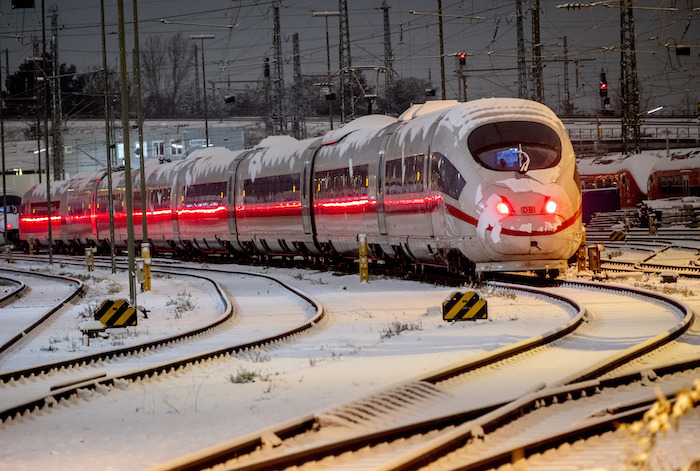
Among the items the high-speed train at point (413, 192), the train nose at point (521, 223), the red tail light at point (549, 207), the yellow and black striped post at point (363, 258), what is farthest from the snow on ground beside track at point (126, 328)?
the red tail light at point (549, 207)

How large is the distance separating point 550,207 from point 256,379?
34.2 ft

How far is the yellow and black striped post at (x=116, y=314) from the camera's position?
54.4 ft

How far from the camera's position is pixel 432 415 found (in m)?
8.59

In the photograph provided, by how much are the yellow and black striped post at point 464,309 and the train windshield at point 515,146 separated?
525 centimetres

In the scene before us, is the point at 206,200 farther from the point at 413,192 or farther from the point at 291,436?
the point at 291,436

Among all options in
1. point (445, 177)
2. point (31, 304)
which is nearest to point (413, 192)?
point (445, 177)

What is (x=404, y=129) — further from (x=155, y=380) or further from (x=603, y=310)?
(x=155, y=380)

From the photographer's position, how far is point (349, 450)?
24.0 feet

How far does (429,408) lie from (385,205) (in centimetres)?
1551

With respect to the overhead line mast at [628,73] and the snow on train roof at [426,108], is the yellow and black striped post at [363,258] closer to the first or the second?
the snow on train roof at [426,108]

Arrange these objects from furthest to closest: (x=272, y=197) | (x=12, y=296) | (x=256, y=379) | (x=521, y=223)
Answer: (x=272, y=197) → (x=12, y=296) → (x=521, y=223) → (x=256, y=379)

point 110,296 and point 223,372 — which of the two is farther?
point 110,296

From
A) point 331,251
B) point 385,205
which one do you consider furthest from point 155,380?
point 331,251

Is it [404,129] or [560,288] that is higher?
[404,129]
